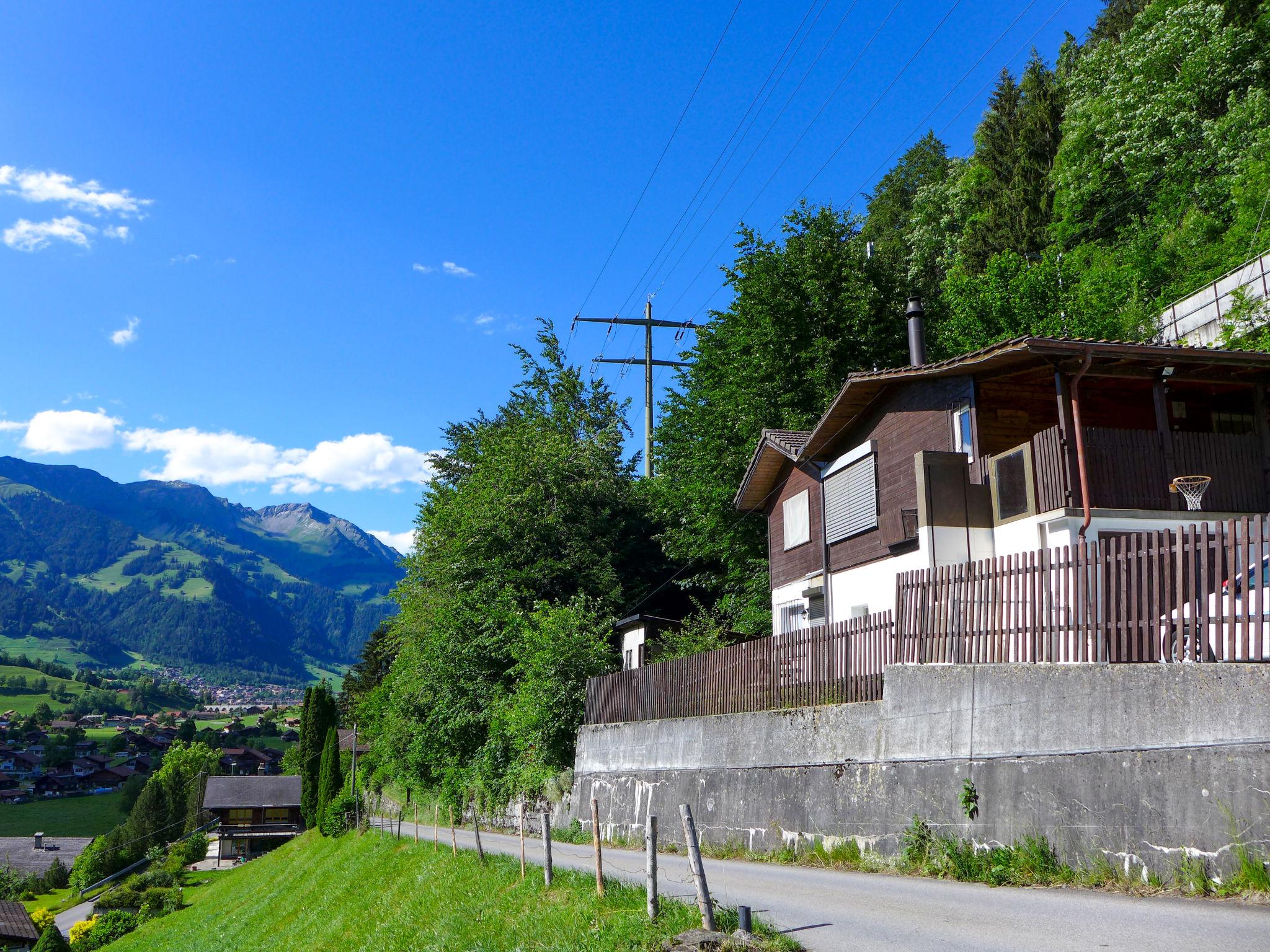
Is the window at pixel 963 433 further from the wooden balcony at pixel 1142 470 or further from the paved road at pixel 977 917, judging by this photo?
the paved road at pixel 977 917

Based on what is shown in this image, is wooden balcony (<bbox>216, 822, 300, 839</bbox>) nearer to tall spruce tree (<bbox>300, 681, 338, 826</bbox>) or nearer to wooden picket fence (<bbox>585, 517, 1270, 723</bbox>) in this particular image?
tall spruce tree (<bbox>300, 681, 338, 826</bbox>)

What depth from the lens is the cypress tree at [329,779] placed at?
56.2m

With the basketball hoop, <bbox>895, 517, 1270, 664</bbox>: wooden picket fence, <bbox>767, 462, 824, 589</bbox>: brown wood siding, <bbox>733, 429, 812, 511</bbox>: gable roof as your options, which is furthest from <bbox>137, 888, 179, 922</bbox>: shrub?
the basketball hoop

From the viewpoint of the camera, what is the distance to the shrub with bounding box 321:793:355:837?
5178 centimetres

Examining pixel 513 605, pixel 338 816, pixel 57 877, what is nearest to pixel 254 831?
pixel 57 877

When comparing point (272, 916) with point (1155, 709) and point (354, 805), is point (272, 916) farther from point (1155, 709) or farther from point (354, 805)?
point (1155, 709)

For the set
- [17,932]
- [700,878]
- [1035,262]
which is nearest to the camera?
[700,878]

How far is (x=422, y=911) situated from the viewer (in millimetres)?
16062

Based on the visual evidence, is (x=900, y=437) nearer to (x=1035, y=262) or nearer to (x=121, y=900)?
(x=1035, y=262)

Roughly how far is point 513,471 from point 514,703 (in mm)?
10964

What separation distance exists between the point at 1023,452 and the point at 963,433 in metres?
1.88

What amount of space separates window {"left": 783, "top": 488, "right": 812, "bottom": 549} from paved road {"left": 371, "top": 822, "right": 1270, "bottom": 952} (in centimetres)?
1354

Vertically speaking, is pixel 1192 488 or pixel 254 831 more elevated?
pixel 1192 488

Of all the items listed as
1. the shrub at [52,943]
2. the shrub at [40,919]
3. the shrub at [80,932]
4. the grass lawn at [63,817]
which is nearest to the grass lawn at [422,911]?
the shrub at [52,943]
